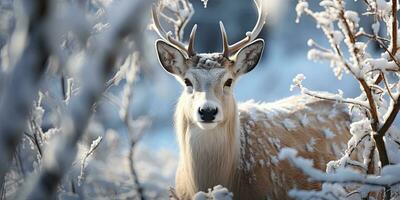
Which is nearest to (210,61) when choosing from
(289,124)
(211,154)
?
(211,154)

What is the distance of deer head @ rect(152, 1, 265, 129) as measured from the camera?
5.70m

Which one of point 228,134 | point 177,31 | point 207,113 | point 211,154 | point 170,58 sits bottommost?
point 211,154

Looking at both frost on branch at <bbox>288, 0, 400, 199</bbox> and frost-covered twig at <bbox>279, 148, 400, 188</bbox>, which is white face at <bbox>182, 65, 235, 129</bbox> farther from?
frost-covered twig at <bbox>279, 148, 400, 188</bbox>

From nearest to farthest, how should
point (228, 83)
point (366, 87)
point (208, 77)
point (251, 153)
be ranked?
1. point (366, 87)
2. point (208, 77)
3. point (228, 83)
4. point (251, 153)

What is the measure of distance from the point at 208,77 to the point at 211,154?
584 mm

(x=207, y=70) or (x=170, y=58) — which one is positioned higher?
(x=170, y=58)

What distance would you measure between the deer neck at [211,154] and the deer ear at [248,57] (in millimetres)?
393

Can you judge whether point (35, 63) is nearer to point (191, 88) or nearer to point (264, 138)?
point (191, 88)

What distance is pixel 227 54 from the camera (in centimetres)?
625

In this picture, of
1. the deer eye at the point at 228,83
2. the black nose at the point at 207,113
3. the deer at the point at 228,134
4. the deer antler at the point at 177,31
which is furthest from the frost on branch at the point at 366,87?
the deer antler at the point at 177,31

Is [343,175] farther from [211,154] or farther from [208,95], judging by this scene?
[211,154]

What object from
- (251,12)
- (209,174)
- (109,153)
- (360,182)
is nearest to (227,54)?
(209,174)

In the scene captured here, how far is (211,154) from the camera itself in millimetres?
6020

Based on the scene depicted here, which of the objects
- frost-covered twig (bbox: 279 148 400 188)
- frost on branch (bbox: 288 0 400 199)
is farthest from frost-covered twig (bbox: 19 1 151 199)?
frost on branch (bbox: 288 0 400 199)
